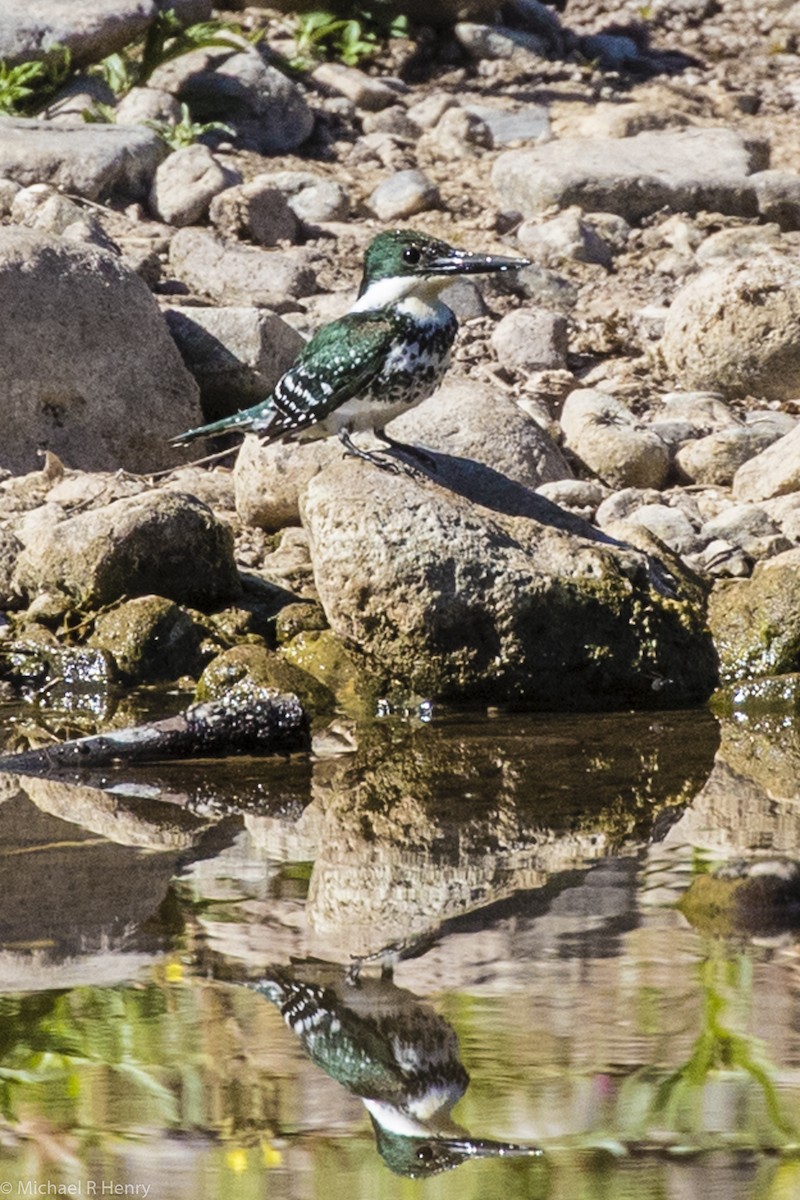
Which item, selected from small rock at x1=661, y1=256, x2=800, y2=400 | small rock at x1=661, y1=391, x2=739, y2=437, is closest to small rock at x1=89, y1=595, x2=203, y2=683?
small rock at x1=661, y1=391, x2=739, y2=437

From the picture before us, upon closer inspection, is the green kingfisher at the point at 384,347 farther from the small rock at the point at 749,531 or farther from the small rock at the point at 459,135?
the small rock at the point at 459,135

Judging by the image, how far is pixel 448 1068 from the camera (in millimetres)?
3182

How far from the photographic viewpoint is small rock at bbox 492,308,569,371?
9.51m

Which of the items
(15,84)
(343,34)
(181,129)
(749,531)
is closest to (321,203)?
(181,129)

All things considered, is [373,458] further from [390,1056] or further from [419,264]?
[390,1056]

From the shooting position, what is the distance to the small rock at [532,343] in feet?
31.2

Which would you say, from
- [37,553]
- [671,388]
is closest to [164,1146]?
[37,553]

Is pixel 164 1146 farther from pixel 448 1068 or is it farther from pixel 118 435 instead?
pixel 118 435

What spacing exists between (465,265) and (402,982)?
11.0 feet

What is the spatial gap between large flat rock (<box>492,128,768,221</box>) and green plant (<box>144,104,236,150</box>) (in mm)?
1854

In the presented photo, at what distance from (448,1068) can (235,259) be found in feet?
24.0

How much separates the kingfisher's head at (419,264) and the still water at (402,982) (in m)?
1.81

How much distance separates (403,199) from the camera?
436 inches

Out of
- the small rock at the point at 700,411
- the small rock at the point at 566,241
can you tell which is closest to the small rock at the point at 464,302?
the small rock at the point at 566,241
